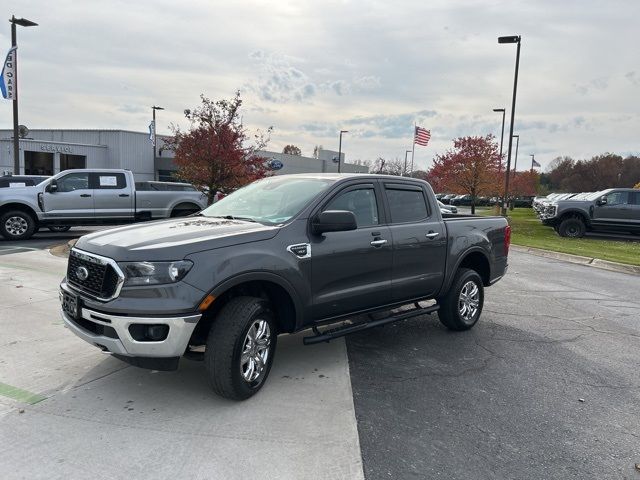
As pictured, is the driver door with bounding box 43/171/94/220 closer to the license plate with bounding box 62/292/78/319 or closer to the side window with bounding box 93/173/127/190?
the side window with bounding box 93/173/127/190

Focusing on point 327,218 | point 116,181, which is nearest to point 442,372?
point 327,218

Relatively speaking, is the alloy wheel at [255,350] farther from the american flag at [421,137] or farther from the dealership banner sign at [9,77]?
the american flag at [421,137]

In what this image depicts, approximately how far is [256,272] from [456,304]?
9.61ft

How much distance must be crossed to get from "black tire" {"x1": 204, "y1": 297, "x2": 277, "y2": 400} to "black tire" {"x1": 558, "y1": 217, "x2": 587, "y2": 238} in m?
18.9

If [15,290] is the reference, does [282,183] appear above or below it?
above

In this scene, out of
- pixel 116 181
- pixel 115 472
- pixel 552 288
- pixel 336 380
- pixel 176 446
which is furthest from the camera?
pixel 116 181

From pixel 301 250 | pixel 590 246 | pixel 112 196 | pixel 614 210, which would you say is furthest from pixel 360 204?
pixel 614 210

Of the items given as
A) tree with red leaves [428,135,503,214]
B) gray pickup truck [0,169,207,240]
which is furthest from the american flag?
gray pickup truck [0,169,207,240]

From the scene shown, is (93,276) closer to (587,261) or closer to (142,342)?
(142,342)

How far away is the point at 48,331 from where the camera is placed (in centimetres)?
531

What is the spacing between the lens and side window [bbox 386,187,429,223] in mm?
5168

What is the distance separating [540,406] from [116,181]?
12.8 meters

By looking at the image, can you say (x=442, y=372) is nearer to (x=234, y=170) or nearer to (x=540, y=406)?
(x=540, y=406)

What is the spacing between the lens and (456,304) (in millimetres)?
5734
